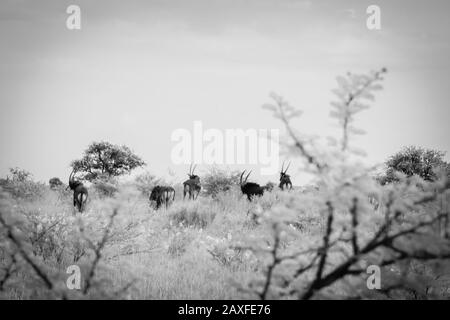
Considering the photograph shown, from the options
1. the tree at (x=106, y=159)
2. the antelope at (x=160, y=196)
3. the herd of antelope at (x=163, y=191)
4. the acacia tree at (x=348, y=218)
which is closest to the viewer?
the acacia tree at (x=348, y=218)

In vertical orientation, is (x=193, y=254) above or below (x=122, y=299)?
below

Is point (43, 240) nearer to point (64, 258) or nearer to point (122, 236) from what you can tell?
point (64, 258)

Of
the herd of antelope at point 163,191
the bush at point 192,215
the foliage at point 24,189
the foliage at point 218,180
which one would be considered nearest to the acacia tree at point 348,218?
the bush at point 192,215

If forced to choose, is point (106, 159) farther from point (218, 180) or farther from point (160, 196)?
point (160, 196)

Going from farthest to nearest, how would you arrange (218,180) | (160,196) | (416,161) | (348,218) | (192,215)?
(416,161), (218,180), (160,196), (192,215), (348,218)

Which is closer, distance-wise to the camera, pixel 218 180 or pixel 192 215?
pixel 192 215

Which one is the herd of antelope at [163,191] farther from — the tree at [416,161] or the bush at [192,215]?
the tree at [416,161]

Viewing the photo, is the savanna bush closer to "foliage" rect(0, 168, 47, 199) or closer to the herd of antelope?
the herd of antelope

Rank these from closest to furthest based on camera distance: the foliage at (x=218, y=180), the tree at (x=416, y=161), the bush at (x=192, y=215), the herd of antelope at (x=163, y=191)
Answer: the bush at (x=192, y=215) < the herd of antelope at (x=163, y=191) < the foliage at (x=218, y=180) < the tree at (x=416, y=161)

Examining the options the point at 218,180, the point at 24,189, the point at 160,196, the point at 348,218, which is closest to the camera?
the point at 348,218

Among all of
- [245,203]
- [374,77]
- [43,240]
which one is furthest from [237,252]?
[245,203]

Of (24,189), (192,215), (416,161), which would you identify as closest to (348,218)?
(192,215)

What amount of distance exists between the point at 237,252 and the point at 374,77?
3.74 metres

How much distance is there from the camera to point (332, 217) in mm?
1611
